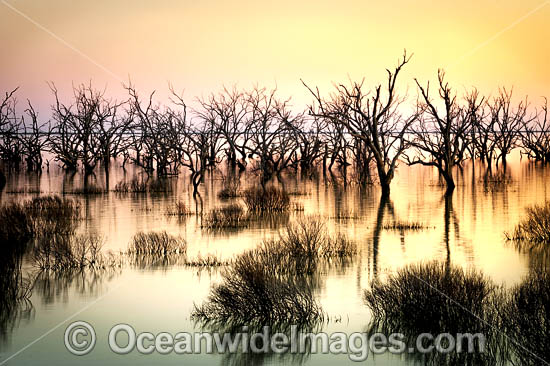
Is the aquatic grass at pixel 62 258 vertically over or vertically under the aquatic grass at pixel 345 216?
under

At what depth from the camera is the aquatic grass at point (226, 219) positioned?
19.6 m

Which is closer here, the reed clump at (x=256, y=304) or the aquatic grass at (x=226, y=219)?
the reed clump at (x=256, y=304)

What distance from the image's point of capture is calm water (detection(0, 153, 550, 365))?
9.60m

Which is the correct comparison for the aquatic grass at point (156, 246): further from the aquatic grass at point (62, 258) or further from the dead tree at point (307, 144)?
the dead tree at point (307, 144)

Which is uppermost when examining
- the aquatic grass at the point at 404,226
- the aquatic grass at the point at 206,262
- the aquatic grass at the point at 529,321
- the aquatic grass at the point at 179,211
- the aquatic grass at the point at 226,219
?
the aquatic grass at the point at 179,211

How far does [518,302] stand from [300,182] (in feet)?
91.5

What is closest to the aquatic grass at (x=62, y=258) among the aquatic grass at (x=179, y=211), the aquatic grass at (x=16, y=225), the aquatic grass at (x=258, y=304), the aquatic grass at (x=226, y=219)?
the aquatic grass at (x=16, y=225)

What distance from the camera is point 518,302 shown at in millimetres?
8711

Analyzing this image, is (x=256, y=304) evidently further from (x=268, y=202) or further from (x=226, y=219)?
(x=268, y=202)

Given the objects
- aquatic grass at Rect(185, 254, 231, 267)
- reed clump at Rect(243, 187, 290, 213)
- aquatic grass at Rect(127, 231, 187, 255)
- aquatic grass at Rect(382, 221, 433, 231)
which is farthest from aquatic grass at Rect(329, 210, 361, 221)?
aquatic grass at Rect(185, 254, 231, 267)
